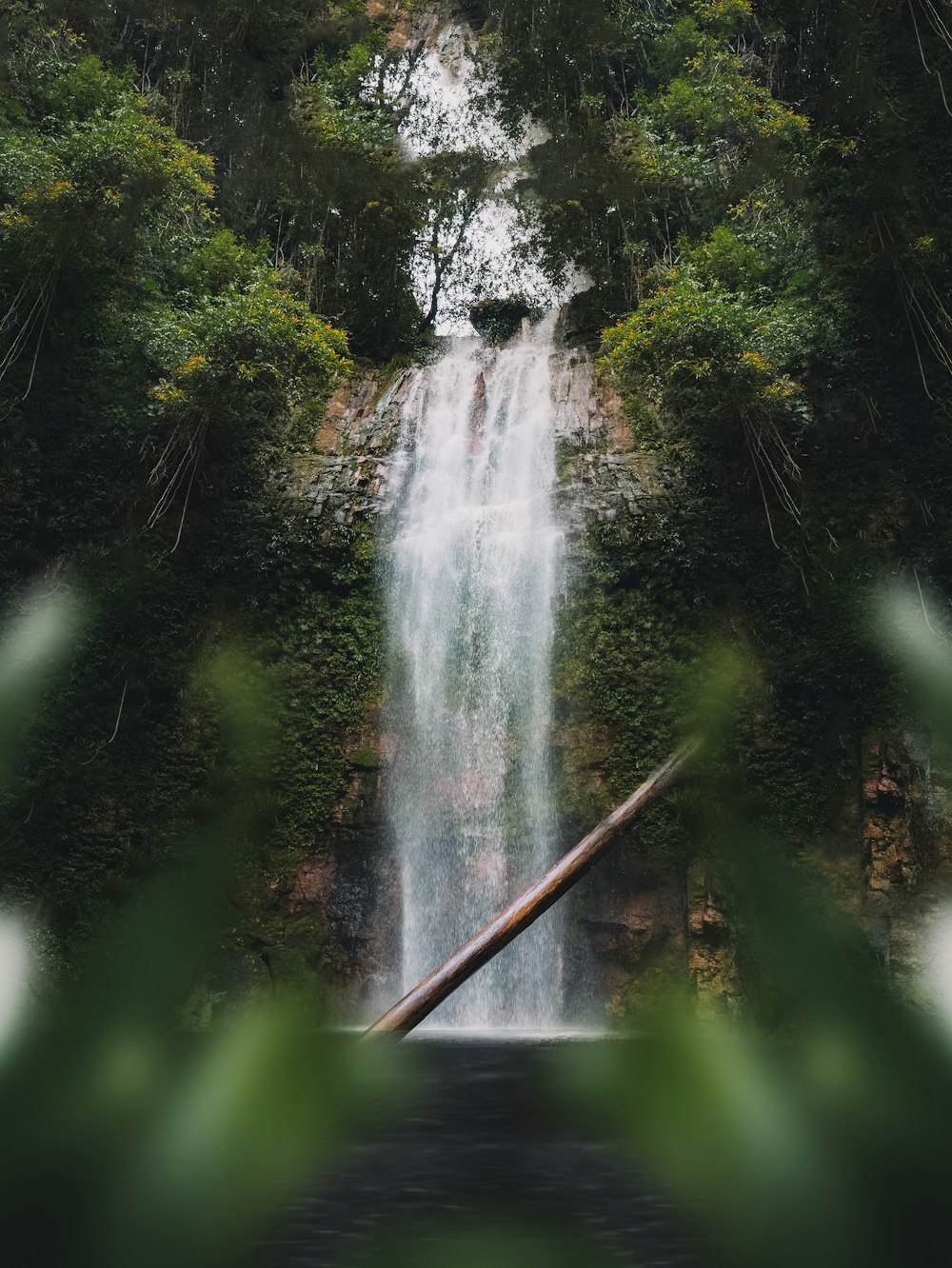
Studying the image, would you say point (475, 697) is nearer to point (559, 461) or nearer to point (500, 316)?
point (559, 461)

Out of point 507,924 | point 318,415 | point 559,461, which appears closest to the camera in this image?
point 507,924

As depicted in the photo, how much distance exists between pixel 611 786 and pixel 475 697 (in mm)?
1928

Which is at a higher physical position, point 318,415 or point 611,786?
point 318,415

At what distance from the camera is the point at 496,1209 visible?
1327 mm

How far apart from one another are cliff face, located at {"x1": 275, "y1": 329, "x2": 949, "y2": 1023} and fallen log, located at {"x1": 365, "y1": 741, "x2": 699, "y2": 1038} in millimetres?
1949

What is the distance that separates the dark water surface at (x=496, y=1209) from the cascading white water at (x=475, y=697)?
844cm

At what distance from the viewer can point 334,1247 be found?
53.7 inches

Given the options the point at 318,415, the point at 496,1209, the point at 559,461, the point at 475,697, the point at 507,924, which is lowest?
the point at 496,1209

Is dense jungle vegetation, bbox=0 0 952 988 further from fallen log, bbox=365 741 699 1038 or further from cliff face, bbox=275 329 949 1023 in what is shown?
fallen log, bbox=365 741 699 1038

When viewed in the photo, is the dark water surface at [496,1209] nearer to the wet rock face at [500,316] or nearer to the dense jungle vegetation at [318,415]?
the dense jungle vegetation at [318,415]

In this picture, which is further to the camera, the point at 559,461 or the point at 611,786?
the point at 559,461

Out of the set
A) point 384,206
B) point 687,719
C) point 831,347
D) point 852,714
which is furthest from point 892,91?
point 687,719

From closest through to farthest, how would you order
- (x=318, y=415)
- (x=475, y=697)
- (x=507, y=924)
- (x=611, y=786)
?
(x=507, y=924)
(x=611, y=786)
(x=475, y=697)
(x=318, y=415)

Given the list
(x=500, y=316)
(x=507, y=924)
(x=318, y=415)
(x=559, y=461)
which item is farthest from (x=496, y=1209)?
(x=500, y=316)
